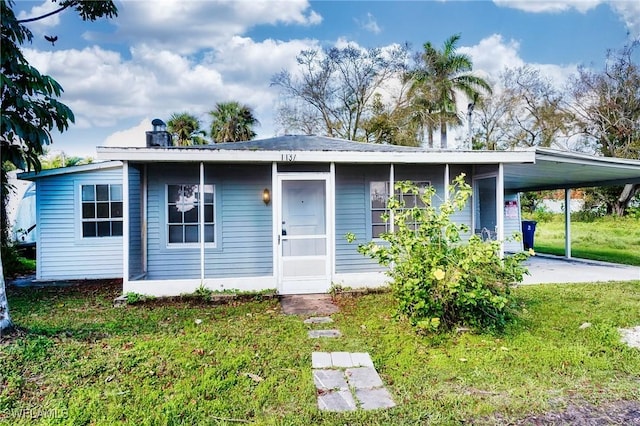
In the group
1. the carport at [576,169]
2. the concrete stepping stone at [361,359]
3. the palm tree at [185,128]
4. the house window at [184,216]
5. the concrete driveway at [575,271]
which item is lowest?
the concrete stepping stone at [361,359]

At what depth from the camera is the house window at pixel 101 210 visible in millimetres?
8219

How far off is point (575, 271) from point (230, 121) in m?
17.1

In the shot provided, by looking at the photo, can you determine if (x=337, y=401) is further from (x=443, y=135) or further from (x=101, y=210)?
(x=443, y=135)

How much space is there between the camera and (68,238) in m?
8.17

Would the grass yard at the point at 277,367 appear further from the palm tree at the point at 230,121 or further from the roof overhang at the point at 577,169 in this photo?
the palm tree at the point at 230,121

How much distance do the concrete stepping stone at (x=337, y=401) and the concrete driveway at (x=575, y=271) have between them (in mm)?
5240

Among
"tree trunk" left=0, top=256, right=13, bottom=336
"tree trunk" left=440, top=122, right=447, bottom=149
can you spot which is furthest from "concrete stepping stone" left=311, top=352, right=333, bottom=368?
"tree trunk" left=440, top=122, right=447, bottom=149

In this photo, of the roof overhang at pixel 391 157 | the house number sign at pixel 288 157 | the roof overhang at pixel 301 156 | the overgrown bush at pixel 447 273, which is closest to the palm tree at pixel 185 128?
the roof overhang at pixel 391 157

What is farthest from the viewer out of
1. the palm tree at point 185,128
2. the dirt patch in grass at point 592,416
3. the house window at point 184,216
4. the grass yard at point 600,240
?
the palm tree at point 185,128

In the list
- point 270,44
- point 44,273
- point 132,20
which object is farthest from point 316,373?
point 270,44

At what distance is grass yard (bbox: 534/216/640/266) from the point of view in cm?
1107

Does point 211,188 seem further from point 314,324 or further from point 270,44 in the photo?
point 270,44

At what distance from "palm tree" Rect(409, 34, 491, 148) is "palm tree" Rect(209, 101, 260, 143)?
10069mm

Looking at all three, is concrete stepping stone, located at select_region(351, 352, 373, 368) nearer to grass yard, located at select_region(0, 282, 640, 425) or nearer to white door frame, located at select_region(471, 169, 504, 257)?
grass yard, located at select_region(0, 282, 640, 425)
